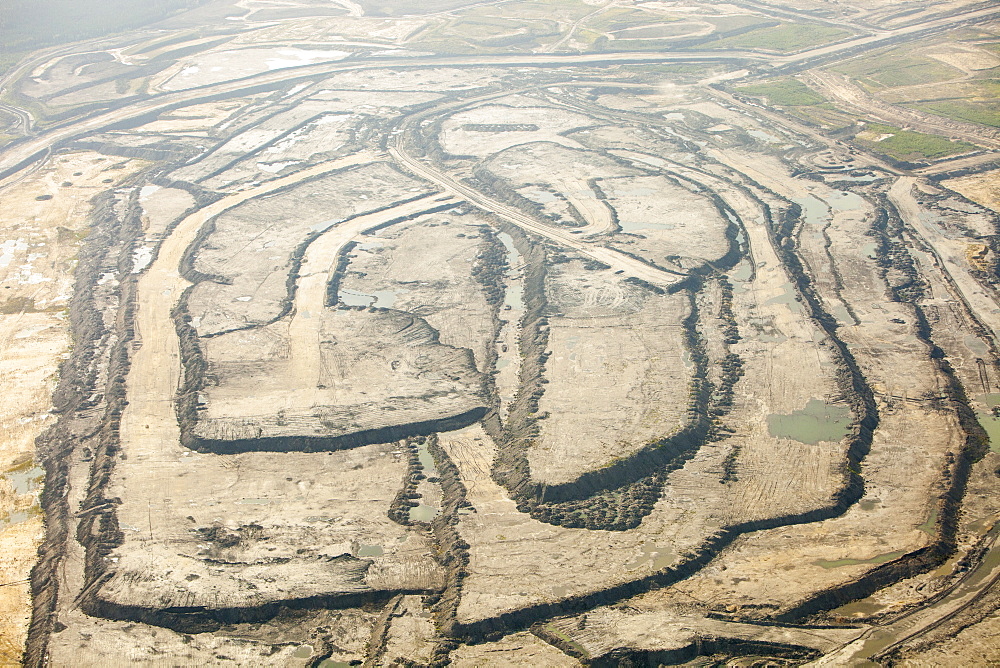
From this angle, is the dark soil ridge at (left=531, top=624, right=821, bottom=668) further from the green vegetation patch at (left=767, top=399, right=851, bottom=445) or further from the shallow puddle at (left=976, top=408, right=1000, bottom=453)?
the shallow puddle at (left=976, top=408, right=1000, bottom=453)

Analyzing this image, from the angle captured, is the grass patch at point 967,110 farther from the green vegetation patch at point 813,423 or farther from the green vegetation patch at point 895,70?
the green vegetation patch at point 813,423

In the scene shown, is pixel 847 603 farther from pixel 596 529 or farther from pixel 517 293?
pixel 517 293

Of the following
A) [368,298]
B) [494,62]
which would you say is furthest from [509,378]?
[494,62]

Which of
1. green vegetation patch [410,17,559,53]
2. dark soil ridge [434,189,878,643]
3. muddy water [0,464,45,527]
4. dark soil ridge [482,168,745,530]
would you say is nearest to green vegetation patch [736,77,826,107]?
green vegetation patch [410,17,559,53]

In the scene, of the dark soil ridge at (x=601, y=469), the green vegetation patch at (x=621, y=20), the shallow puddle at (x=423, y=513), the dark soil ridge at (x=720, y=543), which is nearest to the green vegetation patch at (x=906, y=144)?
the dark soil ridge at (x=720, y=543)

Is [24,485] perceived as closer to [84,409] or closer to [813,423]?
[84,409]

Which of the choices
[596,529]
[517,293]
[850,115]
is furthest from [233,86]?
[596,529]
